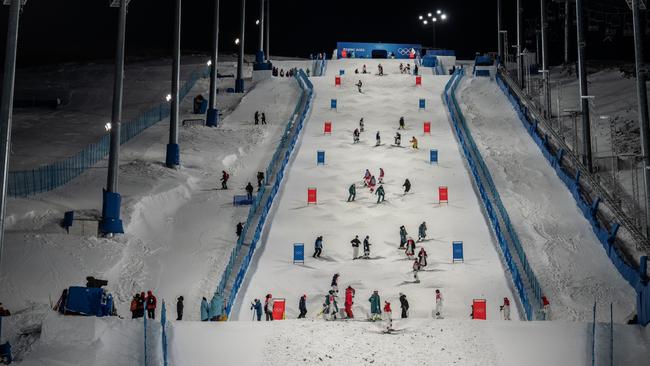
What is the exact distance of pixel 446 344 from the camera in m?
22.3

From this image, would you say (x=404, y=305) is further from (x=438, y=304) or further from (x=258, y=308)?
(x=258, y=308)

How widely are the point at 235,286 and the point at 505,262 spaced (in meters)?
9.89

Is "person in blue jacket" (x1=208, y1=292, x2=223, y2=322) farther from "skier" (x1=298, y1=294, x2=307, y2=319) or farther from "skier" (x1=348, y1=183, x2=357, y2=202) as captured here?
"skier" (x1=348, y1=183, x2=357, y2=202)

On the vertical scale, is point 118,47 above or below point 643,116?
above

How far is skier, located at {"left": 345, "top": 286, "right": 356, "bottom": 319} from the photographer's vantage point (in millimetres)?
27125

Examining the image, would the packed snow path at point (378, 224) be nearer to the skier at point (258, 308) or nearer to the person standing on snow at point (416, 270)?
the person standing on snow at point (416, 270)

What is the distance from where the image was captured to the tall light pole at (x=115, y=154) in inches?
1307

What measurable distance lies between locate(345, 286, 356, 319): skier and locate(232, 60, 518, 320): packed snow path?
1.59 ft

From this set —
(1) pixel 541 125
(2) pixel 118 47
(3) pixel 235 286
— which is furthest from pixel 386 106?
(3) pixel 235 286

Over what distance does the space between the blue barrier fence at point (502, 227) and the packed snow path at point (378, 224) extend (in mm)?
447

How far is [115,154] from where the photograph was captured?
33.8 metres

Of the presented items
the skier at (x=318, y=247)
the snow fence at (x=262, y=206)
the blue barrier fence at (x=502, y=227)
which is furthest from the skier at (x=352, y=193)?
the skier at (x=318, y=247)

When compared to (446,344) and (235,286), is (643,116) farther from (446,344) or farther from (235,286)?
(235,286)

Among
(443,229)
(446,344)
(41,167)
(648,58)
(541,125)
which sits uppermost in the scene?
(648,58)
